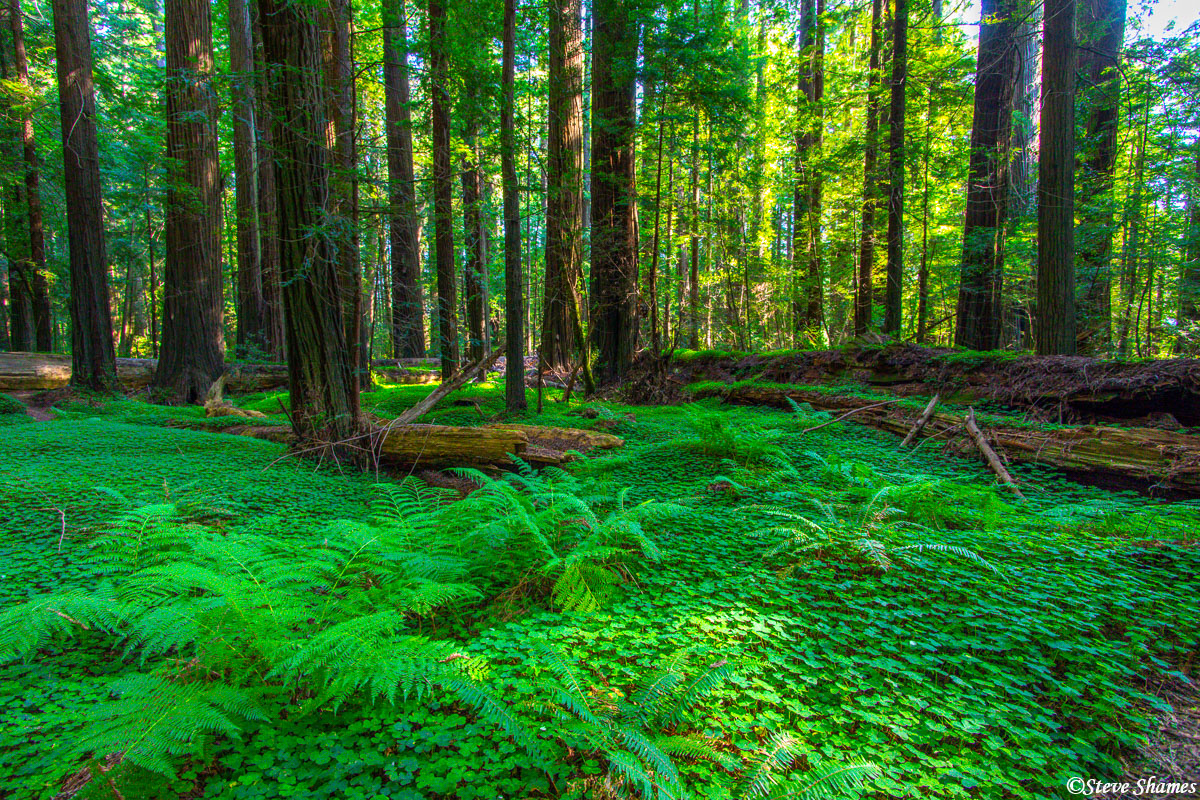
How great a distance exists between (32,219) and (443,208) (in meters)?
13.7

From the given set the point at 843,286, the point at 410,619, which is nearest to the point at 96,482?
the point at 410,619

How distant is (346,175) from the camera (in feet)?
13.7

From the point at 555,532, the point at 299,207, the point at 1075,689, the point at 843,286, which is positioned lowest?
the point at 1075,689

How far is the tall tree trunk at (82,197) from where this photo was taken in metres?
7.88

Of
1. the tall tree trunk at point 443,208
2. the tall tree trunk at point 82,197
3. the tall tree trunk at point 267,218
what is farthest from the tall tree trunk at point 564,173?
the tall tree trunk at point 82,197

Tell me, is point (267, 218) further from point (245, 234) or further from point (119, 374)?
point (245, 234)

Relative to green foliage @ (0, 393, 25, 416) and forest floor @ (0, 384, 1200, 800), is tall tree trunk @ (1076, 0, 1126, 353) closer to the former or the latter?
forest floor @ (0, 384, 1200, 800)

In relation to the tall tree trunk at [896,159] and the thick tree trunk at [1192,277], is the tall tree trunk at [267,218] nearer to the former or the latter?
the tall tree trunk at [896,159]

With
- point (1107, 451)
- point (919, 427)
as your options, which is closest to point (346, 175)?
point (919, 427)

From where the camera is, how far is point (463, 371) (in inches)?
264

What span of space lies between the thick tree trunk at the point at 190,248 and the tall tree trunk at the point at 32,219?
5.84m

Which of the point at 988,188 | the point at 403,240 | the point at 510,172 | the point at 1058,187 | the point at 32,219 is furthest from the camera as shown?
the point at 32,219

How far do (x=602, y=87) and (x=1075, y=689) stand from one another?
9002 mm

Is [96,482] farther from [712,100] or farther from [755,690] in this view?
[712,100]
